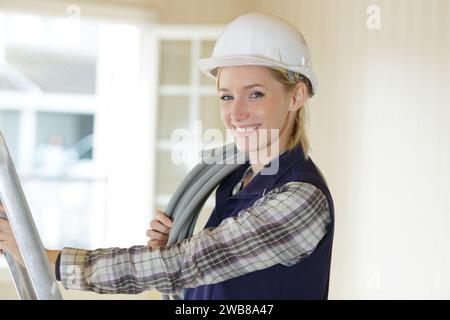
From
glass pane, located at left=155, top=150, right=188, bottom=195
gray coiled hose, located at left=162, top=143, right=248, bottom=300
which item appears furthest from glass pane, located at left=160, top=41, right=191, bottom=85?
gray coiled hose, located at left=162, top=143, right=248, bottom=300

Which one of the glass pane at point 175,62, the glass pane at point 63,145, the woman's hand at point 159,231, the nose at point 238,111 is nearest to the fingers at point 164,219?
the woman's hand at point 159,231

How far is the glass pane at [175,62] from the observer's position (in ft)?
13.5

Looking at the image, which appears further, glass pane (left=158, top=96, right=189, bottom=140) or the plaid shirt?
glass pane (left=158, top=96, right=189, bottom=140)

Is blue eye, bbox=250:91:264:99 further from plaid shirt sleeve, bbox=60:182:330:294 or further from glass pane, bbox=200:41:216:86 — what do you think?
glass pane, bbox=200:41:216:86

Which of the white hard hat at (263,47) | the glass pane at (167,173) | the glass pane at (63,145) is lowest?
the glass pane at (63,145)

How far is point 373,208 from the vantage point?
2.96 m

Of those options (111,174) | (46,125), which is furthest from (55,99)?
(46,125)

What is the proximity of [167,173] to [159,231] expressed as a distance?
2.64 metres

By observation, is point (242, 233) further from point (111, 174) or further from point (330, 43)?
point (111, 174)

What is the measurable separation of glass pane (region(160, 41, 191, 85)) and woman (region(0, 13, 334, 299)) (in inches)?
110

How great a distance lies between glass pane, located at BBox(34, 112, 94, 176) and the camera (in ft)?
20.3

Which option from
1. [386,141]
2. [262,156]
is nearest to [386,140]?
[386,141]

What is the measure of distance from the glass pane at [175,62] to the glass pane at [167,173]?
45cm

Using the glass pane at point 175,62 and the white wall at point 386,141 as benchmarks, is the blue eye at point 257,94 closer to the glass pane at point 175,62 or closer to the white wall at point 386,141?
the white wall at point 386,141
